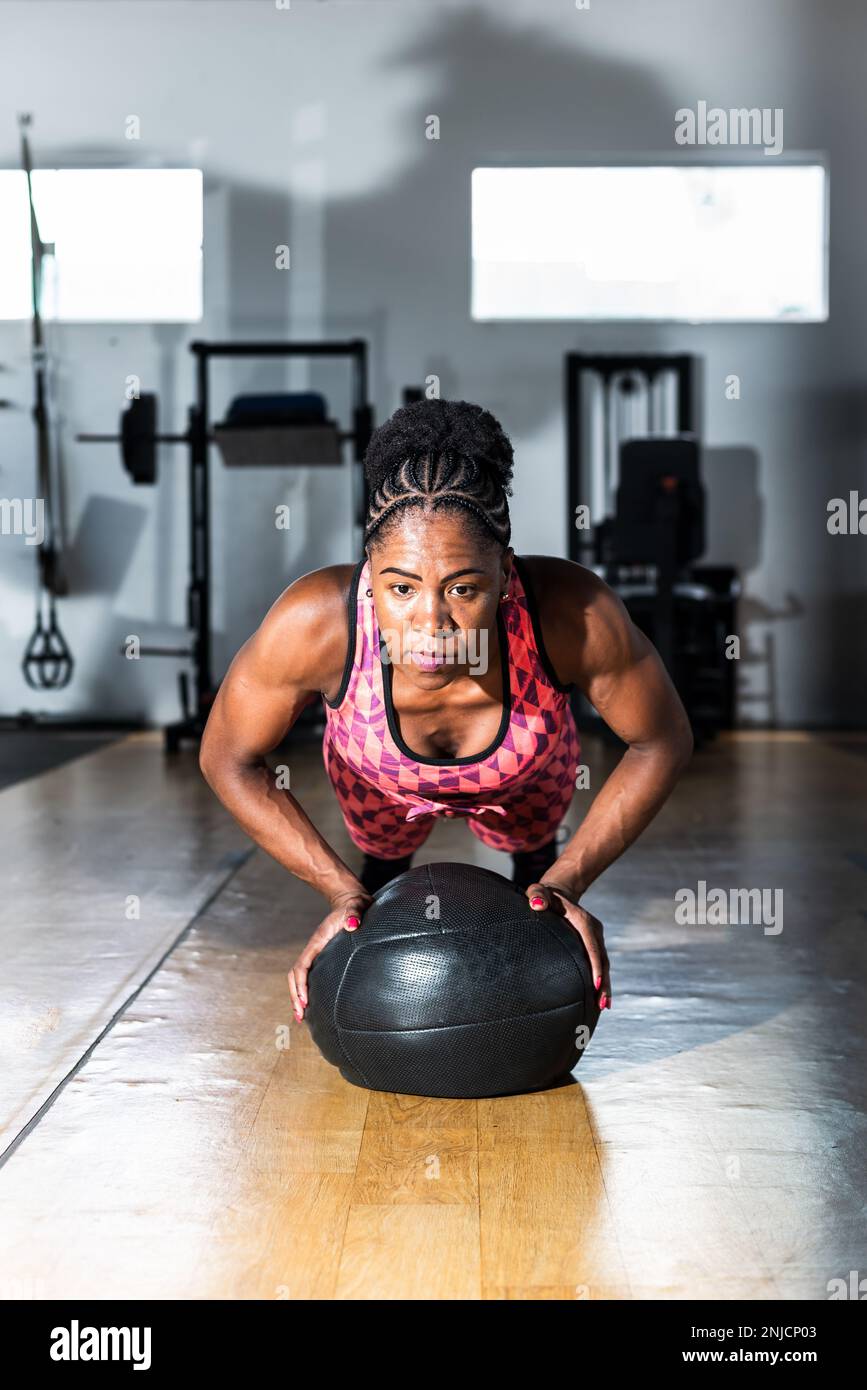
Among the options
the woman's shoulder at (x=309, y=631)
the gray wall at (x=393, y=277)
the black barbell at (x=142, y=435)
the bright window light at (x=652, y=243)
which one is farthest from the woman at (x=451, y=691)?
the bright window light at (x=652, y=243)

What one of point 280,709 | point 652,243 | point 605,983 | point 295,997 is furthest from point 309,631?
point 652,243

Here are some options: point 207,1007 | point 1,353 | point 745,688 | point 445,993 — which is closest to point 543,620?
point 445,993

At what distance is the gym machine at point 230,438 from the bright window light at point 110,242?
940 mm

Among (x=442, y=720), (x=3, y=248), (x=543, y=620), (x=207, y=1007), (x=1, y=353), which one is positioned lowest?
(x=207, y=1007)

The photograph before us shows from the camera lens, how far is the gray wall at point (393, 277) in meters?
6.71

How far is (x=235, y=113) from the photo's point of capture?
22.1 feet

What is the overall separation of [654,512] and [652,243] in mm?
1768

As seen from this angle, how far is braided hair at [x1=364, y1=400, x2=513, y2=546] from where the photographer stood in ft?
5.46

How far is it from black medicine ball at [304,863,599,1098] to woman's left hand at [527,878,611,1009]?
0.01m

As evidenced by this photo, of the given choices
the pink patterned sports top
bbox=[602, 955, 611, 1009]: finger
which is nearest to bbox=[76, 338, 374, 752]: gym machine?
the pink patterned sports top

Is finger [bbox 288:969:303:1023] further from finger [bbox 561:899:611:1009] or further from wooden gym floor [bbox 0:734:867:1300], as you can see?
finger [bbox 561:899:611:1009]

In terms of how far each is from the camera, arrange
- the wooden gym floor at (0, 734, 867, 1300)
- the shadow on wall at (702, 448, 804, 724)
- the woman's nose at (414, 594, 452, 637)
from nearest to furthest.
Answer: the wooden gym floor at (0, 734, 867, 1300), the woman's nose at (414, 594, 452, 637), the shadow on wall at (702, 448, 804, 724)

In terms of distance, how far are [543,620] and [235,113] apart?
18.7 ft
